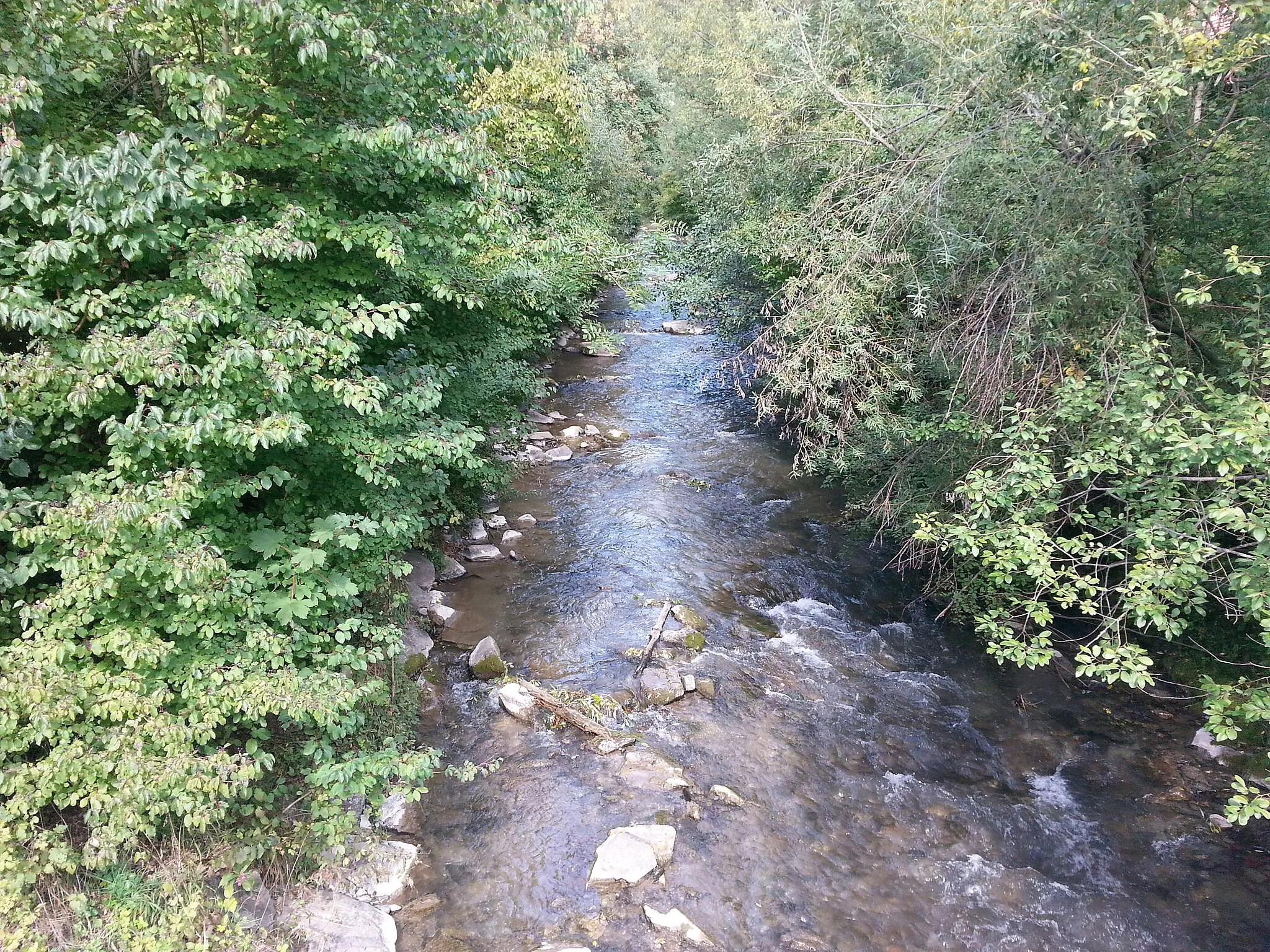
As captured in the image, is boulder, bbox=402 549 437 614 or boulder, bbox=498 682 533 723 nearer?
boulder, bbox=498 682 533 723

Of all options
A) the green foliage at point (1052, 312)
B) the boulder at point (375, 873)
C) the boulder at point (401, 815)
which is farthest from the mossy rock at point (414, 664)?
the green foliage at point (1052, 312)

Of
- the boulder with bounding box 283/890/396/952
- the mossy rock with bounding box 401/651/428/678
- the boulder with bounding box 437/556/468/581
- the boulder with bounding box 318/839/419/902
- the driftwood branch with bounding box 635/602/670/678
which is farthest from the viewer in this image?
the boulder with bounding box 437/556/468/581

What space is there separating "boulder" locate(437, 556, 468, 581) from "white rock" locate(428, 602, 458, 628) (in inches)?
24.9

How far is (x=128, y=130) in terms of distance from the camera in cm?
488

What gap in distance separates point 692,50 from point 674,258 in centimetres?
1333

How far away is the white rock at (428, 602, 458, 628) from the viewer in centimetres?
859

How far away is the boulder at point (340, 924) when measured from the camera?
491 cm

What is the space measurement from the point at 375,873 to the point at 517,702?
82.5 inches

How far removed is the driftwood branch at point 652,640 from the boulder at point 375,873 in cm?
299

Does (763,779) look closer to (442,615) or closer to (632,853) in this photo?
(632,853)

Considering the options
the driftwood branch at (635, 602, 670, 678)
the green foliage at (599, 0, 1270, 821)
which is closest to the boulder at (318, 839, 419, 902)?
the driftwood branch at (635, 602, 670, 678)

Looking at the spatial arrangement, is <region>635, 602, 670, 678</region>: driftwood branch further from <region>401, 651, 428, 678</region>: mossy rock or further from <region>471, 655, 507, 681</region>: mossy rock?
<region>401, 651, 428, 678</region>: mossy rock

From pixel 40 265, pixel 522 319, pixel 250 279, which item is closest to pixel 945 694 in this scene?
pixel 522 319

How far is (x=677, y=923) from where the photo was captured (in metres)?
5.24
